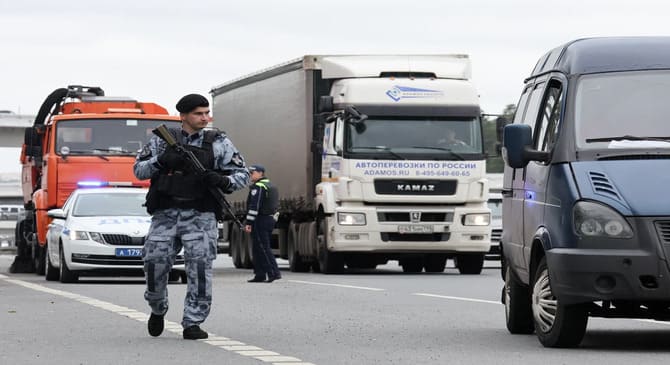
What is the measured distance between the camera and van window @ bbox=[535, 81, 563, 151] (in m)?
12.1

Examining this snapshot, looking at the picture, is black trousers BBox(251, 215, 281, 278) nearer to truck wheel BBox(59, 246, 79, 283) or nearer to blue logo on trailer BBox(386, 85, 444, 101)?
truck wheel BBox(59, 246, 79, 283)

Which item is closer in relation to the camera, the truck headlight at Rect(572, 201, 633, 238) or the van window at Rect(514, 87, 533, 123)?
the truck headlight at Rect(572, 201, 633, 238)

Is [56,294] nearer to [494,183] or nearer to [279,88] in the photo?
[279,88]

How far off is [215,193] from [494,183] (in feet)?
272

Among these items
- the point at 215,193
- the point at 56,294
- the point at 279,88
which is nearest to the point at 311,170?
the point at 279,88

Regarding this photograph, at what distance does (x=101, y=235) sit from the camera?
24.1 m

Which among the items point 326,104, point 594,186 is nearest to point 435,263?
point 326,104

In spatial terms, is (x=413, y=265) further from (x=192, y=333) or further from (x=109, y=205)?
(x=192, y=333)

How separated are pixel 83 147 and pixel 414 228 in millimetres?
5658

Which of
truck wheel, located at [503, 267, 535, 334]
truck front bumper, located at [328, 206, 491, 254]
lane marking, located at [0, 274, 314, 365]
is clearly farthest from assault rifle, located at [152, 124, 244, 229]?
truck front bumper, located at [328, 206, 491, 254]

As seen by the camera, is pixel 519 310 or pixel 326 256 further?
pixel 326 256

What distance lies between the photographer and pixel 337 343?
12273 mm

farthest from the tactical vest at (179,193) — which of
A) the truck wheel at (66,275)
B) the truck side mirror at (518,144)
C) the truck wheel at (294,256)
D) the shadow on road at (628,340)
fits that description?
the truck wheel at (294,256)

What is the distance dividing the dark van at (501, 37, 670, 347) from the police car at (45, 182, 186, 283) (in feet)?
38.1
